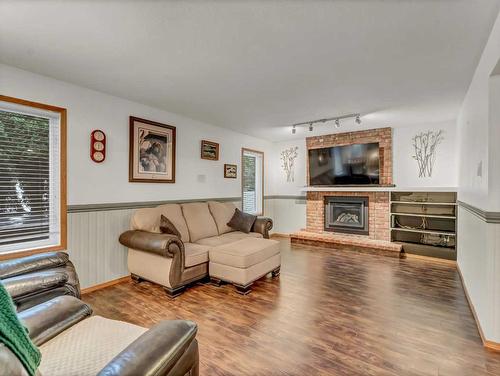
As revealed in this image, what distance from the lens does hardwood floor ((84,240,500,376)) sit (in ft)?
5.89

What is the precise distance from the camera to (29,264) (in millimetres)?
1820

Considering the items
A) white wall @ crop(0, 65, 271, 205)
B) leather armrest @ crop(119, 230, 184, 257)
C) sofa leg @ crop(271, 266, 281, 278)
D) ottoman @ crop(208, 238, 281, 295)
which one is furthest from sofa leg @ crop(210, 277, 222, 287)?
white wall @ crop(0, 65, 271, 205)

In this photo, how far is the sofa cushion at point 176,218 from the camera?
11.8 ft

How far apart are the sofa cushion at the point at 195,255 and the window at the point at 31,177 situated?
136 cm

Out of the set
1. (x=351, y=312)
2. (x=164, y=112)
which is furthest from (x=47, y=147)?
(x=351, y=312)

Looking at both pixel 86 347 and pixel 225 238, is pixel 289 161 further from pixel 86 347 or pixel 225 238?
pixel 86 347

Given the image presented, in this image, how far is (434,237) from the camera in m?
4.59

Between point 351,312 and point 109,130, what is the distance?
3518 mm

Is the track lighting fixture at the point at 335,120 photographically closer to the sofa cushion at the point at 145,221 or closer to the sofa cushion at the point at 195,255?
the sofa cushion at the point at 195,255

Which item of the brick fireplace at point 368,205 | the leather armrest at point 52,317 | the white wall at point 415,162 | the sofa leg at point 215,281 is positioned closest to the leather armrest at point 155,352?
the leather armrest at point 52,317

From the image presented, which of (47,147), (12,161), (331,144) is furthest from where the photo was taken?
(331,144)

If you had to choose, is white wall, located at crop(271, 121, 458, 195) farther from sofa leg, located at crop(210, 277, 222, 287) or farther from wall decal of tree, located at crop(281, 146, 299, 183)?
sofa leg, located at crop(210, 277, 222, 287)

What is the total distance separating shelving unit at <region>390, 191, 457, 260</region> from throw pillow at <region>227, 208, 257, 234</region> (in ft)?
9.05

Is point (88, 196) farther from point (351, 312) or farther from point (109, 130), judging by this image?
point (351, 312)
